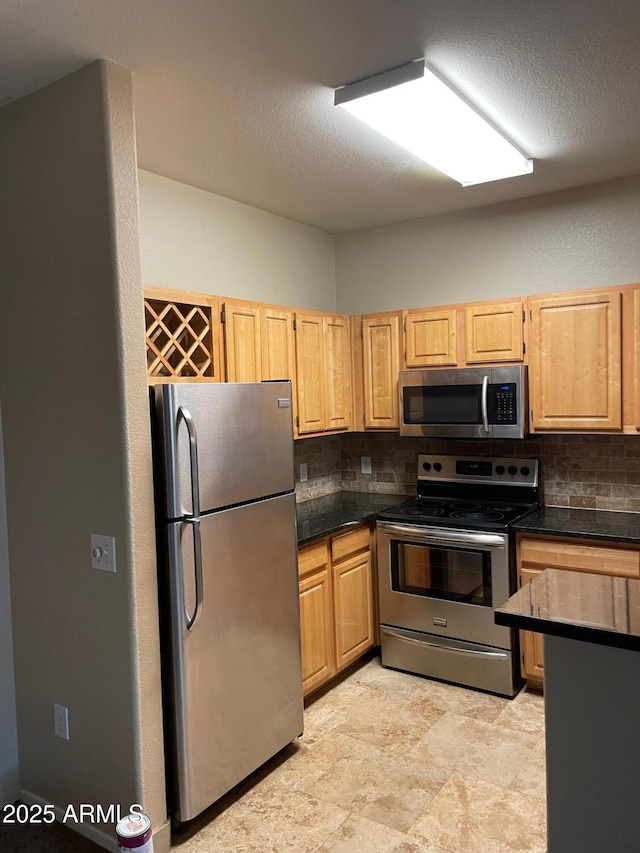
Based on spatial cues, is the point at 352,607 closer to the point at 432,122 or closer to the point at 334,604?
the point at 334,604

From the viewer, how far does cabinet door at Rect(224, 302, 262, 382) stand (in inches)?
121

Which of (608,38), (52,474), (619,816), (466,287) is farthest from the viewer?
(466,287)

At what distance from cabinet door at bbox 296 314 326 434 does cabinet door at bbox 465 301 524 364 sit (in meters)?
0.85

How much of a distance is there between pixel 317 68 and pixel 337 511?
238 cm

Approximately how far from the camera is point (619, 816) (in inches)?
61.6

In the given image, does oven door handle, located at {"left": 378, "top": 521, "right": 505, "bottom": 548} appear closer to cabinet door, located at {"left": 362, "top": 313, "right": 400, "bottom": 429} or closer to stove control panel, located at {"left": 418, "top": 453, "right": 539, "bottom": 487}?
stove control panel, located at {"left": 418, "top": 453, "right": 539, "bottom": 487}

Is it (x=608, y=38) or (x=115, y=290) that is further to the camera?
(x=115, y=290)

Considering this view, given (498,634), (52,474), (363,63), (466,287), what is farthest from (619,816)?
(466,287)

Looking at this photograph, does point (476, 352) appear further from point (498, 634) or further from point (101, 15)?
point (101, 15)

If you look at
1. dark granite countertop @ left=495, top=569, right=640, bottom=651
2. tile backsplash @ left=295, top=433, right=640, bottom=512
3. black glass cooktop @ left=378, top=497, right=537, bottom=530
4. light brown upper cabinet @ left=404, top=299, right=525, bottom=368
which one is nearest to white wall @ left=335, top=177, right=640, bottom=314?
light brown upper cabinet @ left=404, top=299, right=525, bottom=368

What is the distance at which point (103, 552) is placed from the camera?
222 cm

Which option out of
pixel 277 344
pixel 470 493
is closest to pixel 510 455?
pixel 470 493

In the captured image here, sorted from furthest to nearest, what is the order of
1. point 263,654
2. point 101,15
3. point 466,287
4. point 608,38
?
point 466,287
point 263,654
point 608,38
point 101,15

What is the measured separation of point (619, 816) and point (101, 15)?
8.10 feet
